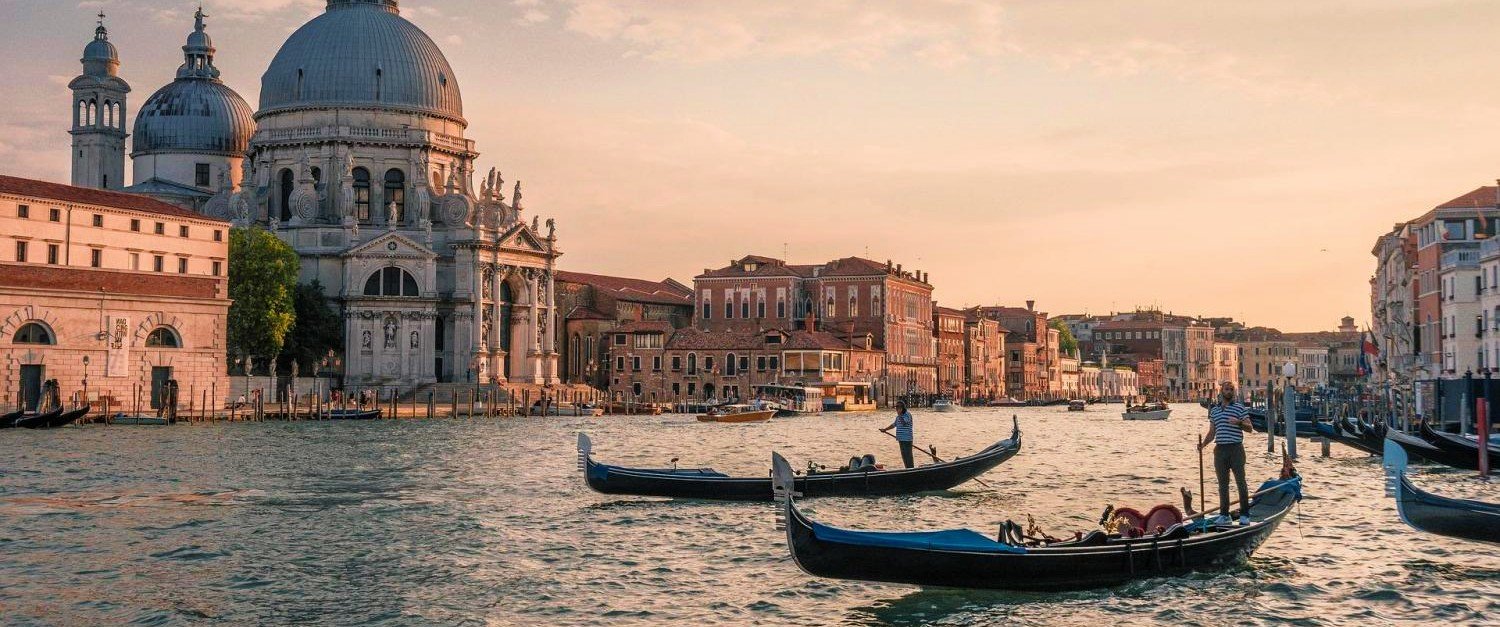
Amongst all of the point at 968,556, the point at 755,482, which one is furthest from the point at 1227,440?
the point at 755,482

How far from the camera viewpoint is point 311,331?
2496 inches

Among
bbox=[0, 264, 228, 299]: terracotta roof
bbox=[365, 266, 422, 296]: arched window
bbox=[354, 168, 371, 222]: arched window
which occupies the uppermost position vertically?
bbox=[354, 168, 371, 222]: arched window

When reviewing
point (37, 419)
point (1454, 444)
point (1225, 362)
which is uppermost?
point (1225, 362)

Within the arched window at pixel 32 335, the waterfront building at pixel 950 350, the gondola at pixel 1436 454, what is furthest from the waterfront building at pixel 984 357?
the gondola at pixel 1436 454

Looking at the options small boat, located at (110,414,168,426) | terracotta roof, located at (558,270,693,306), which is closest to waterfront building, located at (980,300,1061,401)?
terracotta roof, located at (558,270,693,306)

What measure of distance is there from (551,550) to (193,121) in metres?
66.7

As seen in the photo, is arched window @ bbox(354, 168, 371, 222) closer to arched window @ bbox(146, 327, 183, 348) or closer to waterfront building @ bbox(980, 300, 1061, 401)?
arched window @ bbox(146, 327, 183, 348)

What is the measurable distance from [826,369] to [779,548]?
5873cm

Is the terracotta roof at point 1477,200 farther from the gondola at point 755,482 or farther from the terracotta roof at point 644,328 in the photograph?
the terracotta roof at point 644,328

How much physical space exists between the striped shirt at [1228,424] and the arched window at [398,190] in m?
59.7

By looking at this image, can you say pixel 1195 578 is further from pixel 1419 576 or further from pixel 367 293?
pixel 367 293

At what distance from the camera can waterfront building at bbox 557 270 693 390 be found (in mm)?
78062

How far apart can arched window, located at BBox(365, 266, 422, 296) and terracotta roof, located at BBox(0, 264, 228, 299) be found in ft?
57.7

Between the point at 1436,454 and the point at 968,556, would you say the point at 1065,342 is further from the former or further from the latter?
the point at 968,556
